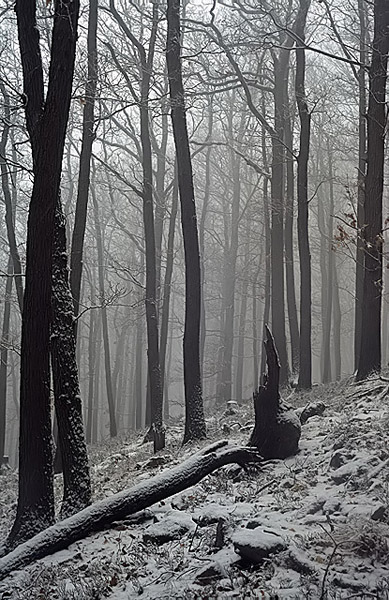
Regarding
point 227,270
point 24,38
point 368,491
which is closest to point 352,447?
point 368,491

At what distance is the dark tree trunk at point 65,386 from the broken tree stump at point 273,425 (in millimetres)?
2504

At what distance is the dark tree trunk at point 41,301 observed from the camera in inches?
280

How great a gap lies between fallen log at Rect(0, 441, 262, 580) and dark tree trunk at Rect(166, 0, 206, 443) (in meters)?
4.27

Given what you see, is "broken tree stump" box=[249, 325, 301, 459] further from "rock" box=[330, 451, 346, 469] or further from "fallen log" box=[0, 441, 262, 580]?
"rock" box=[330, 451, 346, 469]

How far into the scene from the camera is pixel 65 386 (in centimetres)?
798

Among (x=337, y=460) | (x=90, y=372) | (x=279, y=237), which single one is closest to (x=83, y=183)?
(x=279, y=237)

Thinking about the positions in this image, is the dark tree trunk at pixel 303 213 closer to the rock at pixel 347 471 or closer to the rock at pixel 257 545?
the rock at pixel 347 471

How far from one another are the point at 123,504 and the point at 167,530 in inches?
29.9

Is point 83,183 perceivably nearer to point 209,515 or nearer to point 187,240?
point 187,240

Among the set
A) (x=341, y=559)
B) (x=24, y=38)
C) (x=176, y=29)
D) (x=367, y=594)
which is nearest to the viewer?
(x=367, y=594)

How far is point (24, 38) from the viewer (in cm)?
773

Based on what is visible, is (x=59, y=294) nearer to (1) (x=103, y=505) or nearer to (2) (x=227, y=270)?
(1) (x=103, y=505)

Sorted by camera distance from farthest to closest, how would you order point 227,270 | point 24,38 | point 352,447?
1. point 227,270
2. point 24,38
3. point 352,447

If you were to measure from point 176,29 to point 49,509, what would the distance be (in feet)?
34.2
